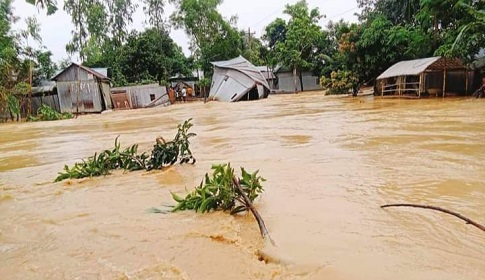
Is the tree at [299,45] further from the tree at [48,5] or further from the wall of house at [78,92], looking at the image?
the tree at [48,5]

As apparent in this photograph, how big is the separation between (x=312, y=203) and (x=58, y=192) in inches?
140

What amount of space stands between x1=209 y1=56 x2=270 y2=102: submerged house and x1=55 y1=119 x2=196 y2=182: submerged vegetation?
22.0 m

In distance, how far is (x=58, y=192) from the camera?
541 cm

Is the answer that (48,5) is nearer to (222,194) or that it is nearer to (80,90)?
(222,194)

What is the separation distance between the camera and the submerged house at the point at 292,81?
127 ft

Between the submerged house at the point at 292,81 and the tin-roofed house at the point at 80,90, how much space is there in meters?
19.0

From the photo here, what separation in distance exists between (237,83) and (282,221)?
25.5 meters

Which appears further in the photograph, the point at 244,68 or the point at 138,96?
the point at 244,68

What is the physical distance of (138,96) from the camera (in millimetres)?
27703

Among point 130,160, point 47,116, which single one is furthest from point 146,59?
point 130,160

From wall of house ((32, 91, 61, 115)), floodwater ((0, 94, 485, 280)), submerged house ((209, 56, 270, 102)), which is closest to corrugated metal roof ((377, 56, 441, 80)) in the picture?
submerged house ((209, 56, 270, 102))

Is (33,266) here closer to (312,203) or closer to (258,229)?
(258,229)

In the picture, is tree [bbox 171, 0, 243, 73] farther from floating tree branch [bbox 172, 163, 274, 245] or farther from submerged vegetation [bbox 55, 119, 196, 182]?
floating tree branch [bbox 172, 163, 274, 245]

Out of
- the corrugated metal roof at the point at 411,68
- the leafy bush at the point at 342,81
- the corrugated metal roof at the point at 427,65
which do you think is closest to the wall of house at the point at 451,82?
the corrugated metal roof at the point at 427,65
